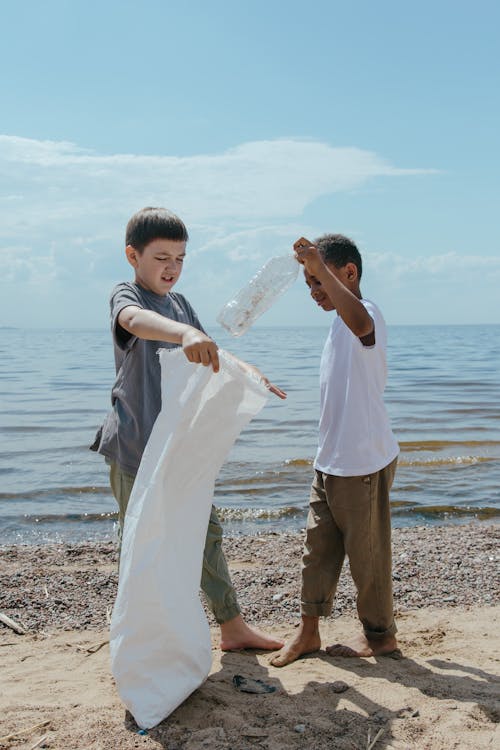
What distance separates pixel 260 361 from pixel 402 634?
21867mm

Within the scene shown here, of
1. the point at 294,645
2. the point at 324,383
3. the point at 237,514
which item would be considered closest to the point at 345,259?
the point at 324,383

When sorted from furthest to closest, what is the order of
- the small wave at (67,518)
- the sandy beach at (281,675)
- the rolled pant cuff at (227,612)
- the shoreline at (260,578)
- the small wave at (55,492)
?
the small wave at (55,492) → the small wave at (67,518) → the shoreline at (260,578) → the rolled pant cuff at (227,612) → the sandy beach at (281,675)

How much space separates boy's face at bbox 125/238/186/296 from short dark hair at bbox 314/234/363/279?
68 centimetres

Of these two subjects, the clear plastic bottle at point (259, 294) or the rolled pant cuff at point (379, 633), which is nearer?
the clear plastic bottle at point (259, 294)

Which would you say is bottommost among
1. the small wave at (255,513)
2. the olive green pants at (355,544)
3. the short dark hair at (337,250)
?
the small wave at (255,513)

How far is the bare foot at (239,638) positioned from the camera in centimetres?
361

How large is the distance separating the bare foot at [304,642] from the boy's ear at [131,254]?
1834 mm

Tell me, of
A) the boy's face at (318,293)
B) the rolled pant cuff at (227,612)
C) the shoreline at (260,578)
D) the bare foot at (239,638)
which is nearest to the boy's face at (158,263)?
the boy's face at (318,293)

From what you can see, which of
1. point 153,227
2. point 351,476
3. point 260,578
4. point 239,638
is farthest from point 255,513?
point 153,227

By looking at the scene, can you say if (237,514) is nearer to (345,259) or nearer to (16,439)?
(345,259)

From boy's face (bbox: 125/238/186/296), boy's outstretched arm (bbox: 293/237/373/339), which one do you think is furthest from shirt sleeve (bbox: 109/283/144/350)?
boy's outstretched arm (bbox: 293/237/373/339)

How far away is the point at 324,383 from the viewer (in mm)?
3494

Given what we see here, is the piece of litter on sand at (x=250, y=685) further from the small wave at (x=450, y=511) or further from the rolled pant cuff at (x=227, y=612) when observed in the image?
the small wave at (x=450, y=511)

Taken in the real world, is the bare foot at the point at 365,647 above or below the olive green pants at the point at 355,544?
below
